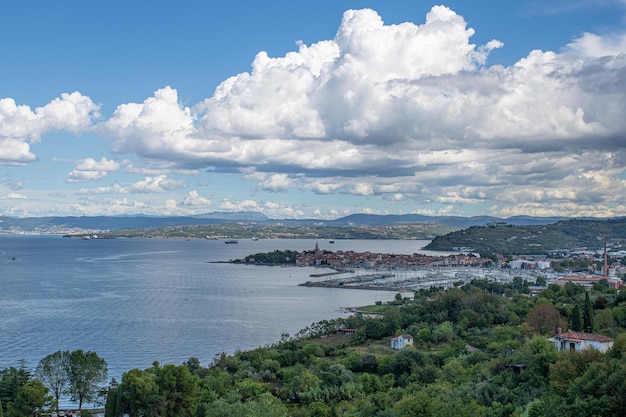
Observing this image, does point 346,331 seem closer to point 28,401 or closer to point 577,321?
point 577,321

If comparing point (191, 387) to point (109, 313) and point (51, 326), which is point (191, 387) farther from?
point (109, 313)

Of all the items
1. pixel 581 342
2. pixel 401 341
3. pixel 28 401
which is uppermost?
pixel 581 342

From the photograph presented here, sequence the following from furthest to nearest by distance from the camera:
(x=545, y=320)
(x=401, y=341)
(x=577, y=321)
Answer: (x=401, y=341), (x=545, y=320), (x=577, y=321)

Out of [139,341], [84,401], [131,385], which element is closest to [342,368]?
[131,385]

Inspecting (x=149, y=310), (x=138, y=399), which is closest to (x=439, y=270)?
(x=149, y=310)

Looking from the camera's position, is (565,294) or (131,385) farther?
(565,294)

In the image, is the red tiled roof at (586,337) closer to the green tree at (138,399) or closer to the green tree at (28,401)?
the green tree at (138,399)

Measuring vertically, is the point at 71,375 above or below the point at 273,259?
above
